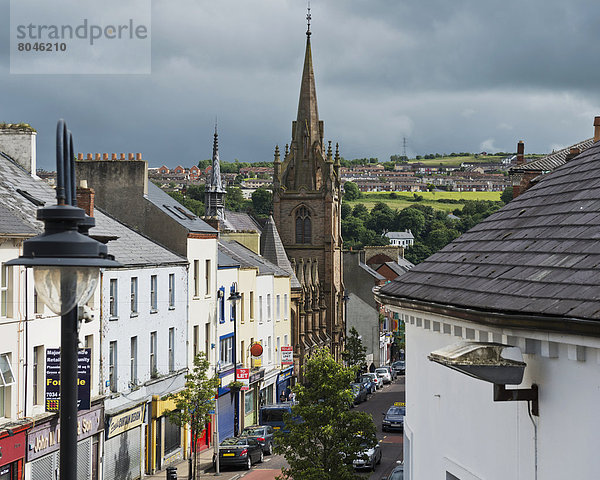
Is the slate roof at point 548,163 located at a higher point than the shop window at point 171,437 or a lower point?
higher

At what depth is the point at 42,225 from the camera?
2939 cm

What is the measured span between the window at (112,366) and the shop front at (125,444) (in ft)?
3.45

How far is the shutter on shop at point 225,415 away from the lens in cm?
4709

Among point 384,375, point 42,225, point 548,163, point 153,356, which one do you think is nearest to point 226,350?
point 153,356

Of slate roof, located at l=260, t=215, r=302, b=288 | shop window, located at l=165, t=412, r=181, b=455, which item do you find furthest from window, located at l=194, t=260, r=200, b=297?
slate roof, located at l=260, t=215, r=302, b=288

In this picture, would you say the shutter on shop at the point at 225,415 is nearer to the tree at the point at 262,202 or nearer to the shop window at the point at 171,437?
the shop window at the point at 171,437

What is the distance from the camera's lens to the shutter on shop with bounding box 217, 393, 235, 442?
155 ft

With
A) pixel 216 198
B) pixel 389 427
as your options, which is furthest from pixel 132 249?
pixel 216 198

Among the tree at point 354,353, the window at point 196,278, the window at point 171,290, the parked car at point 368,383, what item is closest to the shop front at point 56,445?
the window at point 171,290

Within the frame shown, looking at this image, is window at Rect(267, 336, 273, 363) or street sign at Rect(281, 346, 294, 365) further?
street sign at Rect(281, 346, 294, 365)

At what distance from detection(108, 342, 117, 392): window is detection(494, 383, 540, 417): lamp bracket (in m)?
27.3

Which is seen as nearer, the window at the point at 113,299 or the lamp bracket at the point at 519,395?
the lamp bracket at the point at 519,395

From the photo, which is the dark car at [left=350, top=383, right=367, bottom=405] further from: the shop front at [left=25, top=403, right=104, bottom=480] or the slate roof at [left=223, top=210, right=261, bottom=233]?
the shop front at [left=25, top=403, right=104, bottom=480]

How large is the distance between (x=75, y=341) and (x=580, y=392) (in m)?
4.17
